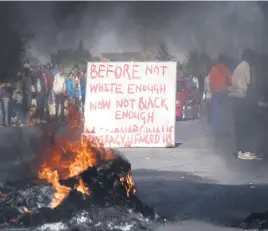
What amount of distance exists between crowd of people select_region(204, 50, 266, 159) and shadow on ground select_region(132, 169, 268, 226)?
501 mm

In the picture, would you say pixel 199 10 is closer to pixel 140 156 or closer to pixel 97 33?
pixel 97 33

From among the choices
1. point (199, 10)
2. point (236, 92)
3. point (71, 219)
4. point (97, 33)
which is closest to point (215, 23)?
point (199, 10)

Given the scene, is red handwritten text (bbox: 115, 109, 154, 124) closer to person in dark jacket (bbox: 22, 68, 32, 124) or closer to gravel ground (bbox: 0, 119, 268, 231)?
gravel ground (bbox: 0, 119, 268, 231)

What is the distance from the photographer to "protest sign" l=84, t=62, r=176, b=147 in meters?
7.85

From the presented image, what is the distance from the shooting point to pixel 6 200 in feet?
25.5

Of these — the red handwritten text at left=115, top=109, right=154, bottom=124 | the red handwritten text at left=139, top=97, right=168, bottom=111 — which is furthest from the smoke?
the red handwritten text at left=115, top=109, right=154, bottom=124

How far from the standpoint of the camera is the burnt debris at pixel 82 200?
7621mm

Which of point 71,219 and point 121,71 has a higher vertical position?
point 121,71

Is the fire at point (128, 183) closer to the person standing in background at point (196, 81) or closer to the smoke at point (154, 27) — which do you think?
the person standing in background at point (196, 81)

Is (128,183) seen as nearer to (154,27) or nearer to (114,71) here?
(114,71)

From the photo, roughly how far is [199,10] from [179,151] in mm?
1718

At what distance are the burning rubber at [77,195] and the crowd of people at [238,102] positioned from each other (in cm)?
127

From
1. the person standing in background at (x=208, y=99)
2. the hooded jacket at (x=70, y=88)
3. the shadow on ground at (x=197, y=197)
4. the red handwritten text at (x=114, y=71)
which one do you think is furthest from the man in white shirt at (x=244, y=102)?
the hooded jacket at (x=70, y=88)

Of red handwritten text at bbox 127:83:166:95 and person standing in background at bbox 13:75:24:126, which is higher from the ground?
red handwritten text at bbox 127:83:166:95
